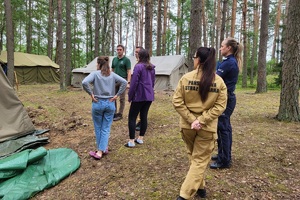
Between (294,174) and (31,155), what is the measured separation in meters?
A: 3.48

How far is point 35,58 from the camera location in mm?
17984

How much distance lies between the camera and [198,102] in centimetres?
218

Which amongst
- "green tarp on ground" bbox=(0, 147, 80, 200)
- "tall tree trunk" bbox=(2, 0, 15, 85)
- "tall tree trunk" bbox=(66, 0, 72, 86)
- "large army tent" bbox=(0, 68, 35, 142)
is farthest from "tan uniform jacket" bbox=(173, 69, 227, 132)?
"tall tree trunk" bbox=(66, 0, 72, 86)

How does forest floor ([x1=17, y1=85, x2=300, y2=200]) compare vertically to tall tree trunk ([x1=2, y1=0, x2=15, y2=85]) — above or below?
below

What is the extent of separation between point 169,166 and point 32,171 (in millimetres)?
1898

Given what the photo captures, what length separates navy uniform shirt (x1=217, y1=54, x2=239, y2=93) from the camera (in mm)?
2717

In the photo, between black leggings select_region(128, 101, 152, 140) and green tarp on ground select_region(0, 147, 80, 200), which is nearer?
green tarp on ground select_region(0, 147, 80, 200)

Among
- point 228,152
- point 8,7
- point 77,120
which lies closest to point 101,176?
point 228,152

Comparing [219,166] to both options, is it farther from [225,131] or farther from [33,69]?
[33,69]

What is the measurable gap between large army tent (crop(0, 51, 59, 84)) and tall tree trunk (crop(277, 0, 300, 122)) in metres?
16.4

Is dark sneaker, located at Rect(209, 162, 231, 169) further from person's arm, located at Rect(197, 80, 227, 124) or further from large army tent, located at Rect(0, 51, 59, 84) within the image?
large army tent, located at Rect(0, 51, 59, 84)

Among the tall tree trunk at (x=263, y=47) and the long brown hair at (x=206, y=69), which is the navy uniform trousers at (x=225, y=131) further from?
the tall tree trunk at (x=263, y=47)

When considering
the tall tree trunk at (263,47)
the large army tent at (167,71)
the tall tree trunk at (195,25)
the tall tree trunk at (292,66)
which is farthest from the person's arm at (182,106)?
the large army tent at (167,71)

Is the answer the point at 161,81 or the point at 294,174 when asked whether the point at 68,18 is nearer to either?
the point at 161,81
